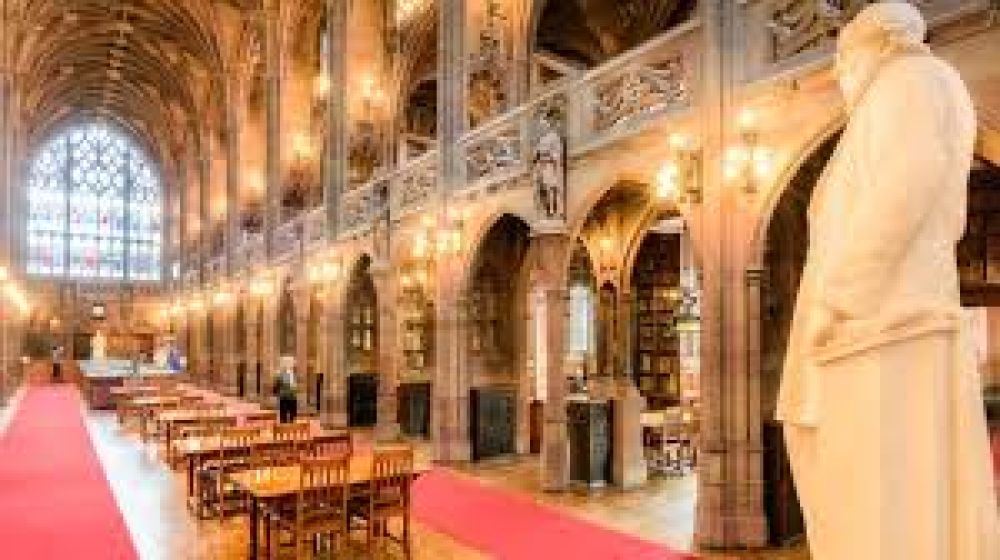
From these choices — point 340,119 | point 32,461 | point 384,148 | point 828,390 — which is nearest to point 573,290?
point 384,148

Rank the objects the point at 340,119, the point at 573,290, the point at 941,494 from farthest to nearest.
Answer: the point at 340,119 < the point at 573,290 < the point at 941,494

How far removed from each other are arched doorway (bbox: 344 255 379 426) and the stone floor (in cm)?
560

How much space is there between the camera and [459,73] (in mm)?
13898

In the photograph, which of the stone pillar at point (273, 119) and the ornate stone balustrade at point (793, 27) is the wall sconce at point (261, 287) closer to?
the stone pillar at point (273, 119)

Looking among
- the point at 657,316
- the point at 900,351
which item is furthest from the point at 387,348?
the point at 900,351

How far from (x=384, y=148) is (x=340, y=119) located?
171cm

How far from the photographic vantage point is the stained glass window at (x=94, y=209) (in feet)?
142

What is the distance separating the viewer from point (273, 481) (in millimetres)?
7125

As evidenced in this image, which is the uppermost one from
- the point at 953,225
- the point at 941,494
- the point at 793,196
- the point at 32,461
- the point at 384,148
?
the point at 384,148

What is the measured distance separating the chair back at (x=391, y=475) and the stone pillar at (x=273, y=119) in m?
16.9

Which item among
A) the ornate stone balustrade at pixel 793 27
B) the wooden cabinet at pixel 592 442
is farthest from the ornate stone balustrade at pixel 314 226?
the ornate stone balustrade at pixel 793 27

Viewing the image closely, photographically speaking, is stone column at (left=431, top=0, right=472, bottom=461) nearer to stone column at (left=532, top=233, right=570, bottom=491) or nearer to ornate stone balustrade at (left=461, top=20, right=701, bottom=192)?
ornate stone balustrade at (left=461, top=20, right=701, bottom=192)

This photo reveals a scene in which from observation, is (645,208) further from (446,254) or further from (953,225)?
(953,225)

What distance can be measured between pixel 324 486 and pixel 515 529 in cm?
237
